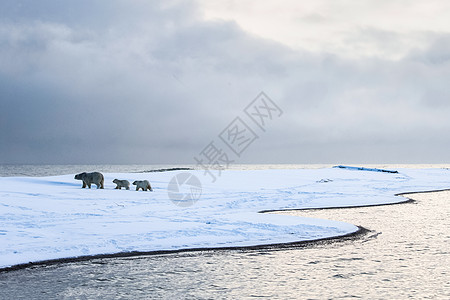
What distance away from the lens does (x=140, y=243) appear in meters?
13.3

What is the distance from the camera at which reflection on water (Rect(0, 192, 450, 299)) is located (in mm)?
8562

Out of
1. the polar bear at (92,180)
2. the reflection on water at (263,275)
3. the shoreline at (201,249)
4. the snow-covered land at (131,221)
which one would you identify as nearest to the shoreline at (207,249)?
the shoreline at (201,249)

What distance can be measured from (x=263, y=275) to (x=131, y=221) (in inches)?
303

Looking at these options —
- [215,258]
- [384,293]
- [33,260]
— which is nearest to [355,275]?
[384,293]

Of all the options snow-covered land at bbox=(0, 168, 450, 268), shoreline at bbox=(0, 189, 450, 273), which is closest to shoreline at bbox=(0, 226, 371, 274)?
shoreline at bbox=(0, 189, 450, 273)

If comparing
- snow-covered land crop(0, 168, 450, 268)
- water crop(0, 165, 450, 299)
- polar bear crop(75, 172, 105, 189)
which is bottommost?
water crop(0, 165, 450, 299)

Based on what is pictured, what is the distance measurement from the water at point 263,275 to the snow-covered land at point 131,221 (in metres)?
1.41

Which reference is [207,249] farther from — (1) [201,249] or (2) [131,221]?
(2) [131,221]

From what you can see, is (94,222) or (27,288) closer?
(27,288)

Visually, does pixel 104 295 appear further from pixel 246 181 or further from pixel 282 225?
pixel 246 181

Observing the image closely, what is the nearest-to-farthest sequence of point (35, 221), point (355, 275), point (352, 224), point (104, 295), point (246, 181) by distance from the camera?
point (104, 295)
point (355, 275)
point (35, 221)
point (352, 224)
point (246, 181)

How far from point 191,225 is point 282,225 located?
3.16 m

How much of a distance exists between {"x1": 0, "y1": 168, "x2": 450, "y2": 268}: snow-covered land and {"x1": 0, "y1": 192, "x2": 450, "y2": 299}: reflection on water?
4.79 feet

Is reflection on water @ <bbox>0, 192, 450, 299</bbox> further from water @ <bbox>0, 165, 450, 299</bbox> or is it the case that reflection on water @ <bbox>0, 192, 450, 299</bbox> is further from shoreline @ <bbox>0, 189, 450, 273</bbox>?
shoreline @ <bbox>0, 189, 450, 273</bbox>
